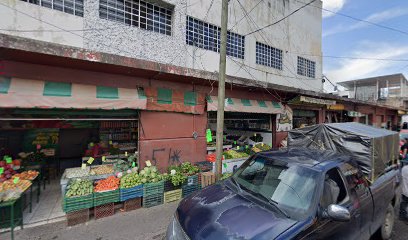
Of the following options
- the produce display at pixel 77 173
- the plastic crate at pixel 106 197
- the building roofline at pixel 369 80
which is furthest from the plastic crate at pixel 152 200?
the building roofline at pixel 369 80

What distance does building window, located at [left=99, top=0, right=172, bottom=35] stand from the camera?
24.7ft

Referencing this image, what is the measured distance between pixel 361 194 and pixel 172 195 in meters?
4.56

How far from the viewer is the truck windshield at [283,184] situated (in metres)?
2.67

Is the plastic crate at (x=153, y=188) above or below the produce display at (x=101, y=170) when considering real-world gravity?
below

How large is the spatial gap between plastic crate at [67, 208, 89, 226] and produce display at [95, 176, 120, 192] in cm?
54

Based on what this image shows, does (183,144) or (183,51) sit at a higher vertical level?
(183,51)

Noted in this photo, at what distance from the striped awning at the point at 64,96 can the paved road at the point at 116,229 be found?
2822mm

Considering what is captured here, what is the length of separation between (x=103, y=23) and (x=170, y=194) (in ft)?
21.7

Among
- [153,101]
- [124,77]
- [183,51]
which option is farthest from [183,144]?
[183,51]

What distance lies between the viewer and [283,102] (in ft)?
35.0

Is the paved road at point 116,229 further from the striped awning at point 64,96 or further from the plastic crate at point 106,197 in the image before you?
the striped awning at point 64,96

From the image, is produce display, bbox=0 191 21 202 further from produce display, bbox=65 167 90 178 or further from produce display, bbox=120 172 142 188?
produce display, bbox=120 172 142 188

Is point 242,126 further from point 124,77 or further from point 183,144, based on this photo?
point 124,77

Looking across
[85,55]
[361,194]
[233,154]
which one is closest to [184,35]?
[85,55]
